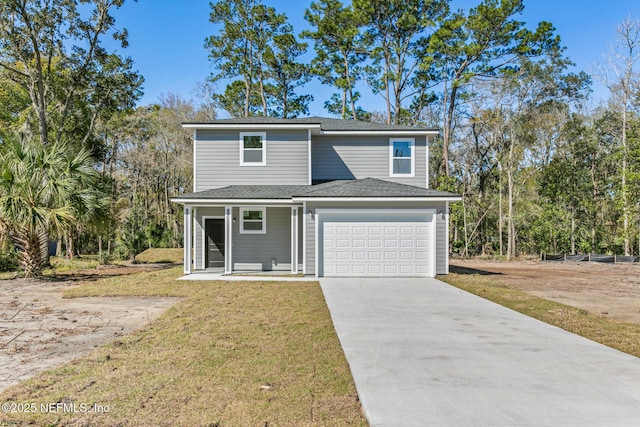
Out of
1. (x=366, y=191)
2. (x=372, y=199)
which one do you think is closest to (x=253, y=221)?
(x=366, y=191)

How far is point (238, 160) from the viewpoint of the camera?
1547 centimetres

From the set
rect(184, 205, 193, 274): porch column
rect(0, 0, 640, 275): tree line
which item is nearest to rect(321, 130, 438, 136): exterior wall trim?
rect(184, 205, 193, 274): porch column

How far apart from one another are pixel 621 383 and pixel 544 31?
24956 mm

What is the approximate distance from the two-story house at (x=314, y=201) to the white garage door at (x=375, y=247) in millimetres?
33

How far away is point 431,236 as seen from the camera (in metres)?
13.4

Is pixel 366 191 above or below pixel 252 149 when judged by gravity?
below

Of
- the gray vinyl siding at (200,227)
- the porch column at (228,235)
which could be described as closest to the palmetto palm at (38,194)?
the gray vinyl siding at (200,227)

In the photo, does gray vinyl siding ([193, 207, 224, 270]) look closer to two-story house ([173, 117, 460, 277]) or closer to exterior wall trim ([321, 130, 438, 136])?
two-story house ([173, 117, 460, 277])

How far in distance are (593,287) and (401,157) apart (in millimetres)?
7800

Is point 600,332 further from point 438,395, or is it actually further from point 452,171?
point 452,171

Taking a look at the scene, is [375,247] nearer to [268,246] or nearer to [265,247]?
[268,246]

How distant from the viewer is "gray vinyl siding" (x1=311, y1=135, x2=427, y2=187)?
629 inches

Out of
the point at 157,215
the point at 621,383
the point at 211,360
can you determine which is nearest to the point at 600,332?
the point at 621,383

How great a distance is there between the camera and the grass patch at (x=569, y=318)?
6.09 meters
